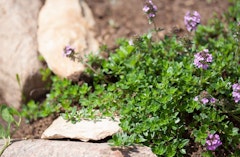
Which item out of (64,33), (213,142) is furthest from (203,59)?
(64,33)

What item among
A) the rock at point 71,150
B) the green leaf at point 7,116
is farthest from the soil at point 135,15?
the rock at point 71,150

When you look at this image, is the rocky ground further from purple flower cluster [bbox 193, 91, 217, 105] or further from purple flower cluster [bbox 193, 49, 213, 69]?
purple flower cluster [bbox 193, 91, 217, 105]

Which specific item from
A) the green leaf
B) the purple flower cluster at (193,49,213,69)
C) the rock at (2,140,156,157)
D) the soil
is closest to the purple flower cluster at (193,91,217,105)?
the purple flower cluster at (193,49,213,69)

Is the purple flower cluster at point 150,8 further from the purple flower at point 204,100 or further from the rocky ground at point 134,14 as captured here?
the rocky ground at point 134,14

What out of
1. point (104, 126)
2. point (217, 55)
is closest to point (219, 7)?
point (217, 55)

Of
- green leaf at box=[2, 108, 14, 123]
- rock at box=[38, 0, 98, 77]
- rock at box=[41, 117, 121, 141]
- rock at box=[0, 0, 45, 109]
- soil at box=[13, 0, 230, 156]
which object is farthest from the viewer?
soil at box=[13, 0, 230, 156]
